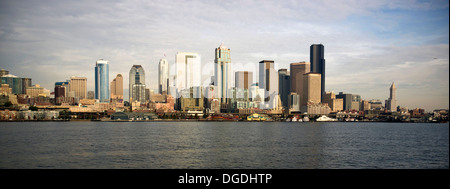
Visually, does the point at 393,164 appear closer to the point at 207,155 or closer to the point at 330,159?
the point at 330,159

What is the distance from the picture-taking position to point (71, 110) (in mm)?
164500

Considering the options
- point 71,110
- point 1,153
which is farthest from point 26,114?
point 1,153

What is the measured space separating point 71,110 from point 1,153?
145m
